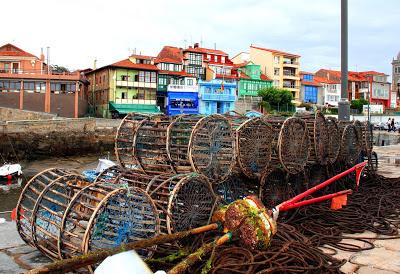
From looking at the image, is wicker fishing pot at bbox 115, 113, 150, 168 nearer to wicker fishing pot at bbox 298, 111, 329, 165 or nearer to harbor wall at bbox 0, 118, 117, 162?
wicker fishing pot at bbox 298, 111, 329, 165

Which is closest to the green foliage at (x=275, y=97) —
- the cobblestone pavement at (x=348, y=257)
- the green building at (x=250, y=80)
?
the green building at (x=250, y=80)

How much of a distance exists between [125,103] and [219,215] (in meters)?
42.8

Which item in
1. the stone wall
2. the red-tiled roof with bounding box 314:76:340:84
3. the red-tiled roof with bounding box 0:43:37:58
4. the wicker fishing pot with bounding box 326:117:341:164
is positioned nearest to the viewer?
the wicker fishing pot with bounding box 326:117:341:164

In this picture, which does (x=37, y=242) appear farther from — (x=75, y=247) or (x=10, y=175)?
(x=10, y=175)

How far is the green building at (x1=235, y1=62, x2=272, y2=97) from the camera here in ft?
187

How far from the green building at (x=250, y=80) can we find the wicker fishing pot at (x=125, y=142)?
50.6 meters

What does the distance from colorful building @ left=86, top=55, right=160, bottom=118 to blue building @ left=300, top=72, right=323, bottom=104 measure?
2708 centimetres

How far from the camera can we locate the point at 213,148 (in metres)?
→ 6.02

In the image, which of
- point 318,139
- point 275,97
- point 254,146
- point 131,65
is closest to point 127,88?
point 131,65

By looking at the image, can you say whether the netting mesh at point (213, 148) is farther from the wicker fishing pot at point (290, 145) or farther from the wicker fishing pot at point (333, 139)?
the wicker fishing pot at point (333, 139)

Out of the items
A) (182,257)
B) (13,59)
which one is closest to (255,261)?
(182,257)

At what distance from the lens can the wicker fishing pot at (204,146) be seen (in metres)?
5.80

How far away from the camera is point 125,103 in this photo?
4644cm

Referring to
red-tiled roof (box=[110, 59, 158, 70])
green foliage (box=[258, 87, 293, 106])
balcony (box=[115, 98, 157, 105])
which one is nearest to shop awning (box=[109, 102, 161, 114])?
balcony (box=[115, 98, 157, 105])
